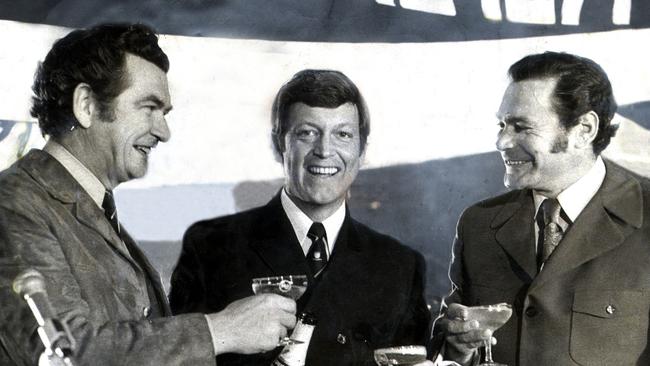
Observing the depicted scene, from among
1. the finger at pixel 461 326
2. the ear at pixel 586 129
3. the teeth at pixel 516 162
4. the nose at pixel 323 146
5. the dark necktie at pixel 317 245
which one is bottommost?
the finger at pixel 461 326

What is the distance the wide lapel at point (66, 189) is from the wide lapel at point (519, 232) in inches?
43.4

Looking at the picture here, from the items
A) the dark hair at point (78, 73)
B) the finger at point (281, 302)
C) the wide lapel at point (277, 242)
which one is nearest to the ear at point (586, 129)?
the wide lapel at point (277, 242)

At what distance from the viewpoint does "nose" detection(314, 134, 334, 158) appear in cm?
277

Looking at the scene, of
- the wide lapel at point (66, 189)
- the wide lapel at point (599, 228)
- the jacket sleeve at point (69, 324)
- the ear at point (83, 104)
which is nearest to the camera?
the jacket sleeve at point (69, 324)

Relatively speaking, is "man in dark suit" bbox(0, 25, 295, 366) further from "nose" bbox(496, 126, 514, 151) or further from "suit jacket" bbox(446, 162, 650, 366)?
"nose" bbox(496, 126, 514, 151)

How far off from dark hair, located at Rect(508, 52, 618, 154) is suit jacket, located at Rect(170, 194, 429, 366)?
2.00 ft

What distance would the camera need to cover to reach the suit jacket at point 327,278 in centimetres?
280

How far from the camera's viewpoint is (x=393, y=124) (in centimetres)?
291

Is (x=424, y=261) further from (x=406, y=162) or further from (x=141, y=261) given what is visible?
(x=141, y=261)

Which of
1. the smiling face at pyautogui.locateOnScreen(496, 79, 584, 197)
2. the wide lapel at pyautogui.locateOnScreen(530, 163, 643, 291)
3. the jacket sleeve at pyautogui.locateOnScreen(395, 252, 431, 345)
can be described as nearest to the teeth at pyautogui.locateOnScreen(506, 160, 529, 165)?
the smiling face at pyautogui.locateOnScreen(496, 79, 584, 197)

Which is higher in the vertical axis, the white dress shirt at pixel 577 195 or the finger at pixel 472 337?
the white dress shirt at pixel 577 195

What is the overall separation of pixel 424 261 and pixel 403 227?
0.12 metres

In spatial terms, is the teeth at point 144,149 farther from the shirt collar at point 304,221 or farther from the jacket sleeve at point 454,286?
the jacket sleeve at point 454,286

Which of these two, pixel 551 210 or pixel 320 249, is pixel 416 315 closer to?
pixel 320 249
